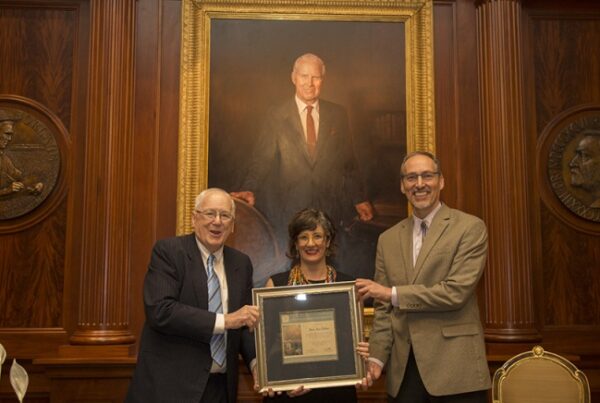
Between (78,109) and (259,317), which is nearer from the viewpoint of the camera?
(259,317)

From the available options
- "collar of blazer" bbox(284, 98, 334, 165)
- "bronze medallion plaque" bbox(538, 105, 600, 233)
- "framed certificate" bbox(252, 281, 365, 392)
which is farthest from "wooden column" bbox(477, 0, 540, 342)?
"framed certificate" bbox(252, 281, 365, 392)

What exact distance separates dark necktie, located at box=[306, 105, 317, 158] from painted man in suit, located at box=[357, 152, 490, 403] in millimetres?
1471

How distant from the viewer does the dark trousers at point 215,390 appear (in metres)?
3.13

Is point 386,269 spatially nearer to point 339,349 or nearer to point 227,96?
point 339,349

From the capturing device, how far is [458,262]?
11.2 ft

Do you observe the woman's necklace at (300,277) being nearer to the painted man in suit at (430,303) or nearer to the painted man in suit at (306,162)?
the painted man in suit at (430,303)

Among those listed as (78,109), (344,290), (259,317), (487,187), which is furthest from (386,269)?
(78,109)

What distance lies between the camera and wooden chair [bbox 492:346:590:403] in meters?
3.78

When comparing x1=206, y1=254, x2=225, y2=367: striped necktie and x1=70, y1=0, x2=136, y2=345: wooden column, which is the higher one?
x1=70, y1=0, x2=136, y2=345: wooden column

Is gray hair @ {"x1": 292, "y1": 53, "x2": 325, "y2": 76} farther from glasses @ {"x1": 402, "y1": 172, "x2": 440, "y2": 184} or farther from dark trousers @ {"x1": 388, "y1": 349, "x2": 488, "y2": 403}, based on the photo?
dark trousers @ {"x1": 388, "y1": 349, "x2": 488, "y2": 403}

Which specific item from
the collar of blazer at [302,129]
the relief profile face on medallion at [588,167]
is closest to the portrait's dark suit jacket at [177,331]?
the collar of blazer at [302,129]

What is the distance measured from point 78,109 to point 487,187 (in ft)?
10.5

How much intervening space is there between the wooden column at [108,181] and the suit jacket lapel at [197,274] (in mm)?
1644

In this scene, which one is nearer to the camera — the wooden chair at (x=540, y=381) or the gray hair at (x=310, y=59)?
the wooden chair at (x=540, y=381)
